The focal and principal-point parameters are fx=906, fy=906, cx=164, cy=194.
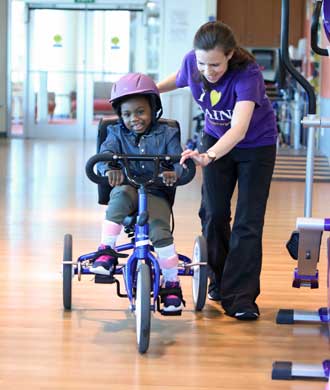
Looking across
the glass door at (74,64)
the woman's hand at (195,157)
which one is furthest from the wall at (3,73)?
the woman's hand at (195,157)

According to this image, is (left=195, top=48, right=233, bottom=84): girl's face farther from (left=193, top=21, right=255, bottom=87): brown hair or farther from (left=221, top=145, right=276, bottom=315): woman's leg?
(left=221, top=145, right=276, bottom=315): woman's leg

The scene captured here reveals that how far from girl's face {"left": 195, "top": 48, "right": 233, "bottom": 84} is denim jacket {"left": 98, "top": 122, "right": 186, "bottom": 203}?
0.28 m

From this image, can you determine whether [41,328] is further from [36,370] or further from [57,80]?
[57,80]

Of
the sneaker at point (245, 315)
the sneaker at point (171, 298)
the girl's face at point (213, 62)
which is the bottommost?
the sneaker at point (245, 315)

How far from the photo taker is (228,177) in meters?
3.91

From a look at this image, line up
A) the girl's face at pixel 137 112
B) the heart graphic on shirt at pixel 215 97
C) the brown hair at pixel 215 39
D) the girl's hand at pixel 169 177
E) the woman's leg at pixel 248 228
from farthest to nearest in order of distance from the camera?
the woman's leg at pixel 248 228, the heart graphic on shirt at pixel 215 97, the girl's face at pixel 137 112, the brown hair at pixel 215 39, the girl's hand at pixel 169 177

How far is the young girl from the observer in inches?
139

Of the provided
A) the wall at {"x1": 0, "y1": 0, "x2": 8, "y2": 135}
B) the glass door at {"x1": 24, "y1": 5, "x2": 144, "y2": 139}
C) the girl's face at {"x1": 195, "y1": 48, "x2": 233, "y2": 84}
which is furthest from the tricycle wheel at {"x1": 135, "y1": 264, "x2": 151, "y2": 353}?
the wall at {"x1": 0, "y1": 0, "x2": 8, "y2": 135}

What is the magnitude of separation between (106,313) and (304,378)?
1119 millimetres

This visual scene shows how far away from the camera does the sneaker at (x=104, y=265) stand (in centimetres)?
355

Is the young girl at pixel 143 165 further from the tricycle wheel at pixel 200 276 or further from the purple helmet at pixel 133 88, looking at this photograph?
the tricycle wheel at pixel 200 276

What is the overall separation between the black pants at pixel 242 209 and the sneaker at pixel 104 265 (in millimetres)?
561

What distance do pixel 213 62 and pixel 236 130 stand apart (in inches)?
11.0

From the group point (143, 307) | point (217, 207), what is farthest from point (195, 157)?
point (217, 207)
